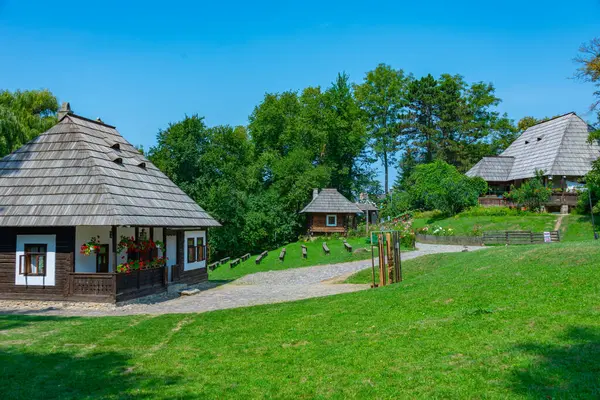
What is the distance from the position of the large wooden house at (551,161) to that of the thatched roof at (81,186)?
30351 millimetres

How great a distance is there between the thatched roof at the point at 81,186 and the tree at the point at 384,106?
4630 cm

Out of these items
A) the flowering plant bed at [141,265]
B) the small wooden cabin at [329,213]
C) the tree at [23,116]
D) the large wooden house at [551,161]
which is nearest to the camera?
the flowering plant bed at [141,265]

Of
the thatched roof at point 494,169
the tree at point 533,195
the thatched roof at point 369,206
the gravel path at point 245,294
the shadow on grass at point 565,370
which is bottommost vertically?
the gravel path at point 245,294

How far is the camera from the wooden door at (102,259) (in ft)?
Result: 63.2

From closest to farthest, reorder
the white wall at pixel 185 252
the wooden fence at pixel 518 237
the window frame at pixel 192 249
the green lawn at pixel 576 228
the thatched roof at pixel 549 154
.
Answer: the white wall at pixel 185 252 → the window frame at pixel 192 249 → the wooden fence at pixel 518 237 → the green lawn at pixel 576 228 → the thatched roof at pixel 549 154

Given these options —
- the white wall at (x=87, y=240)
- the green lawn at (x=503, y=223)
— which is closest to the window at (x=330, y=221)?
the green lawn at (x=503, y=223)

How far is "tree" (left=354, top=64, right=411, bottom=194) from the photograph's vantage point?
66.2 metres

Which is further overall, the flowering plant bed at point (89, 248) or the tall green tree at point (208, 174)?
the tall green tree at point (208, 174)

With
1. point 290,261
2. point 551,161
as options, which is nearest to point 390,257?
point 290,261

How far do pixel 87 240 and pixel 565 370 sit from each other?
669 inches

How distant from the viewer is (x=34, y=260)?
738 inches

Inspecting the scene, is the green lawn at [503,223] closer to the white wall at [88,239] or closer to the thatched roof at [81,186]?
the thatched roof at [81,186]

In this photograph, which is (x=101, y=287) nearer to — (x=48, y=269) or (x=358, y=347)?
(x=48, y=269)

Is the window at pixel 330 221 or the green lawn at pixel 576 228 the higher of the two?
the window at pixel 330 221
